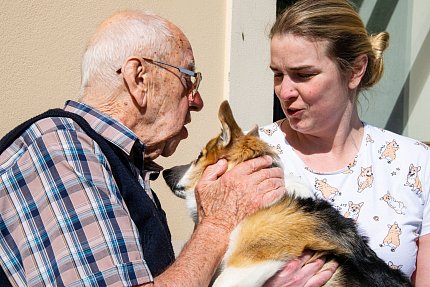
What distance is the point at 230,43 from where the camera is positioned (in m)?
4.96

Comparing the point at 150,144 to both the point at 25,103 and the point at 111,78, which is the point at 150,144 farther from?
the point at 25,103

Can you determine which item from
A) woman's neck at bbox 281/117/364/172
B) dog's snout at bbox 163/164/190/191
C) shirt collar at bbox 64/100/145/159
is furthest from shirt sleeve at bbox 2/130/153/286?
woman's neck at bbox 281/117/364/172

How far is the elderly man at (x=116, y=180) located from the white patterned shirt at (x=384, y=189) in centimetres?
34

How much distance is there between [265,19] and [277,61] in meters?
2.33

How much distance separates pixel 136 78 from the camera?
2.44 m

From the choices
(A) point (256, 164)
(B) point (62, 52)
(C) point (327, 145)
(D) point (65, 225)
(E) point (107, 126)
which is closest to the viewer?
(D) point (65, 225)

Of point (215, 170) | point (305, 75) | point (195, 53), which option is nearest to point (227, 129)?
point (215, 170)

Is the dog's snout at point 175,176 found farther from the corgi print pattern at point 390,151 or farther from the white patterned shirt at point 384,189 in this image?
the corgi print pattern at point 390,151

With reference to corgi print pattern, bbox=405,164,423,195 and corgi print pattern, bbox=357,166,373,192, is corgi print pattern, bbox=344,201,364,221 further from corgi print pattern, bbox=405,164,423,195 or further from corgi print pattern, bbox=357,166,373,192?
corgi print pattern, bbox=405,164,423,195

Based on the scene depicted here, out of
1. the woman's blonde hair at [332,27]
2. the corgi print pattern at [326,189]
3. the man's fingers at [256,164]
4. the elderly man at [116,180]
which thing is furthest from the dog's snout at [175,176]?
the woman's blonde hair at [332,27]

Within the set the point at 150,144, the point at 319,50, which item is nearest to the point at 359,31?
the point at 319,50

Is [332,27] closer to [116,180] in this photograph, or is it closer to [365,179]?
[365,179]

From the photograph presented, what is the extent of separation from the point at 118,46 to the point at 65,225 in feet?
2.78

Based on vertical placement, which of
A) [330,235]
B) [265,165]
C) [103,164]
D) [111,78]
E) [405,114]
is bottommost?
[405,114]
